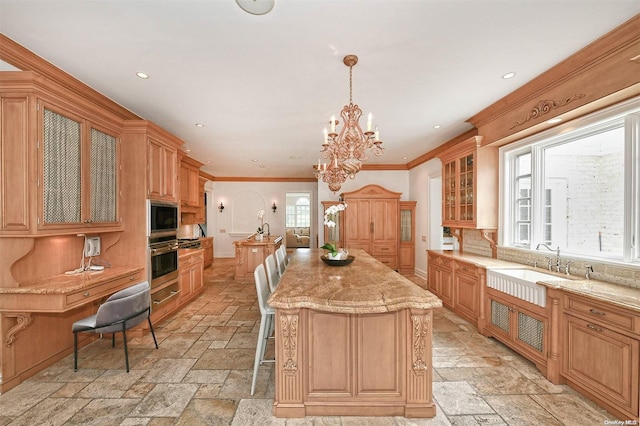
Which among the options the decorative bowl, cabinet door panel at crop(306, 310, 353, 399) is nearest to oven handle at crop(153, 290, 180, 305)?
the decorative bowl

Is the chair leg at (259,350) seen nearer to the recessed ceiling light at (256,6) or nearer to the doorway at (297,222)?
the recessed ceiling light at (256,6)

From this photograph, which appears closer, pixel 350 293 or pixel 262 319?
pixel 350 293

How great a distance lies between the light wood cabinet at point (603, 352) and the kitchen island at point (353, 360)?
49.2 inches

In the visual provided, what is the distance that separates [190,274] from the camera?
4.45 m

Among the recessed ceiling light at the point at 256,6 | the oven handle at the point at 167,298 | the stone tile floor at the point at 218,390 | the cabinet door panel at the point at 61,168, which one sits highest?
the recessed ceiling light at the point at 256,6

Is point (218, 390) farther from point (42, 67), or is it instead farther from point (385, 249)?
point (385, 249)

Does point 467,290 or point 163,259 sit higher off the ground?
point 163,259

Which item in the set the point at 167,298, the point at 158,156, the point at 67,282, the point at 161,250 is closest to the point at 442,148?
the point at 158,156

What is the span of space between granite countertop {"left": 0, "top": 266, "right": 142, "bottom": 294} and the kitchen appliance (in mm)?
339

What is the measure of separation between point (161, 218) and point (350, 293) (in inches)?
110

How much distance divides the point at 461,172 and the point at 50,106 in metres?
4.79

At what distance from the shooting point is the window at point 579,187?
7.32ft

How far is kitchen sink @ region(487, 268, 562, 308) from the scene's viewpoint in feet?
7.92

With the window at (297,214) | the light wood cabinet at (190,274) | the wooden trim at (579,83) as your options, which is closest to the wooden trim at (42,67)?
the light wood cabinet at (190,274)
